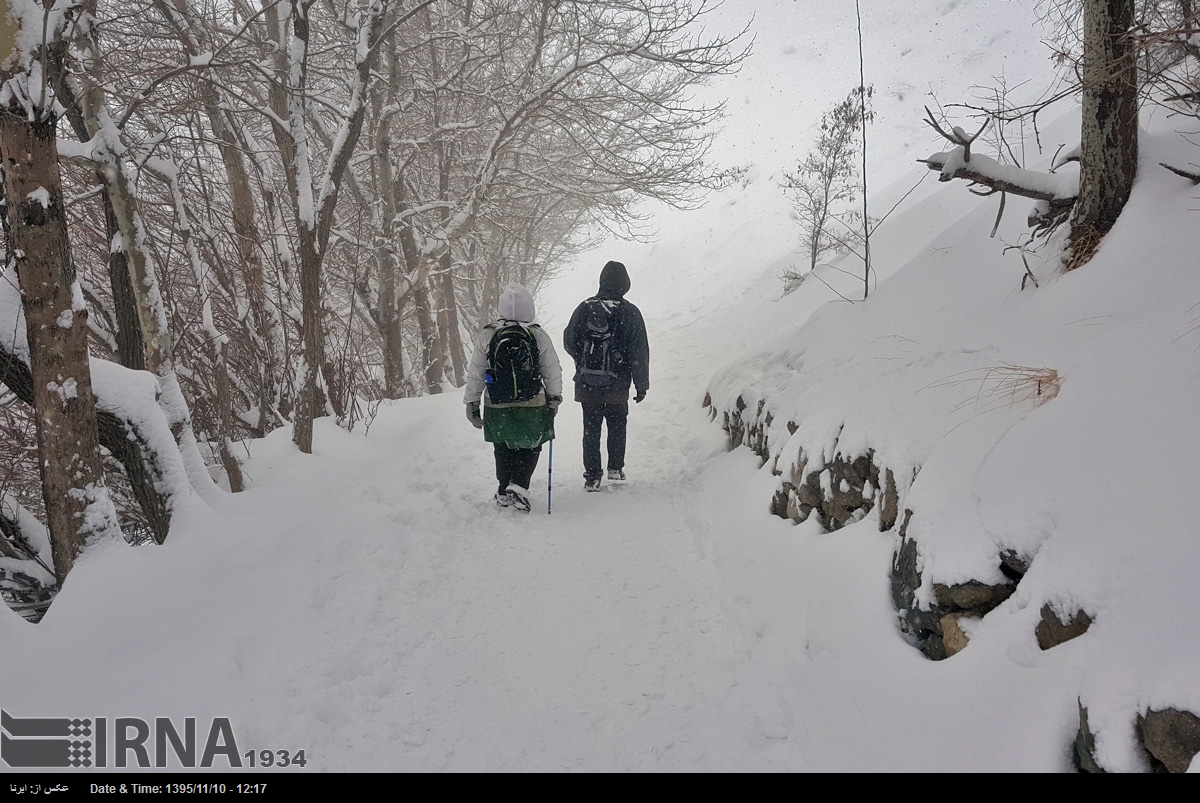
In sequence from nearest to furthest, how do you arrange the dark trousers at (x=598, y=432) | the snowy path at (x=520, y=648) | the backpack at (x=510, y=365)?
the snowy path at (x=520, y=648) < the backpack at (x=510, y=365) < the dark trousers at (x=598, y=432)

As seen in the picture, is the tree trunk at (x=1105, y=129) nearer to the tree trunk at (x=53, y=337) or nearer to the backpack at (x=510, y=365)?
the backpack at (x=510, y=365)

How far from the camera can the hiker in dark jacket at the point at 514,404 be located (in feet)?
15.8

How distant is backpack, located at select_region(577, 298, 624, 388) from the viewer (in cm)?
539

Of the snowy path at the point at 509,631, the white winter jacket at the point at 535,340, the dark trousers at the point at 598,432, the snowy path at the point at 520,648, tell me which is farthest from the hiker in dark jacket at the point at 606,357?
the snowy path at the point at 520,648

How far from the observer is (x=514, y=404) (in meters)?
A: 4.84

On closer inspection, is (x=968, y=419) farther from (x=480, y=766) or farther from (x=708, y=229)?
(x=708, y=229)

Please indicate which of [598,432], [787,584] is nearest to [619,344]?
[598,432]

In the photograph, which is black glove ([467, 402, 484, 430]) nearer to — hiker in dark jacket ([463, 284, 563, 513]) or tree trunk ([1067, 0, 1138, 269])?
hiker in dark jacket ([463, 284, 563, 513])

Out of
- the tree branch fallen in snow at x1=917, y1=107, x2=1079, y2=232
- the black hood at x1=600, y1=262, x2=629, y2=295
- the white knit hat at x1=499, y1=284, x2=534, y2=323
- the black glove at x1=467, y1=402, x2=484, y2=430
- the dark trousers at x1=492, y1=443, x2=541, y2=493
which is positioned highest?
the tree branch fallen in snow at x1=917, y1=107, x2=1079, y2=232

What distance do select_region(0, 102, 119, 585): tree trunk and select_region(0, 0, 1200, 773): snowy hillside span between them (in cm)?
25

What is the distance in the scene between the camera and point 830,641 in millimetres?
2697

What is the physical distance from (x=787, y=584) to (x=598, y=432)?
2.71 meters

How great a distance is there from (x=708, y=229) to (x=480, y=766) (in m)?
26.6

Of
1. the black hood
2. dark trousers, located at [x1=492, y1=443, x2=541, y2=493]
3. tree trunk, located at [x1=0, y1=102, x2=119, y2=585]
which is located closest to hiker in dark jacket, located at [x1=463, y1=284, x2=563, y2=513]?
dark trousers, located at [x1=492, y1=443, x2=541, y2=493]
